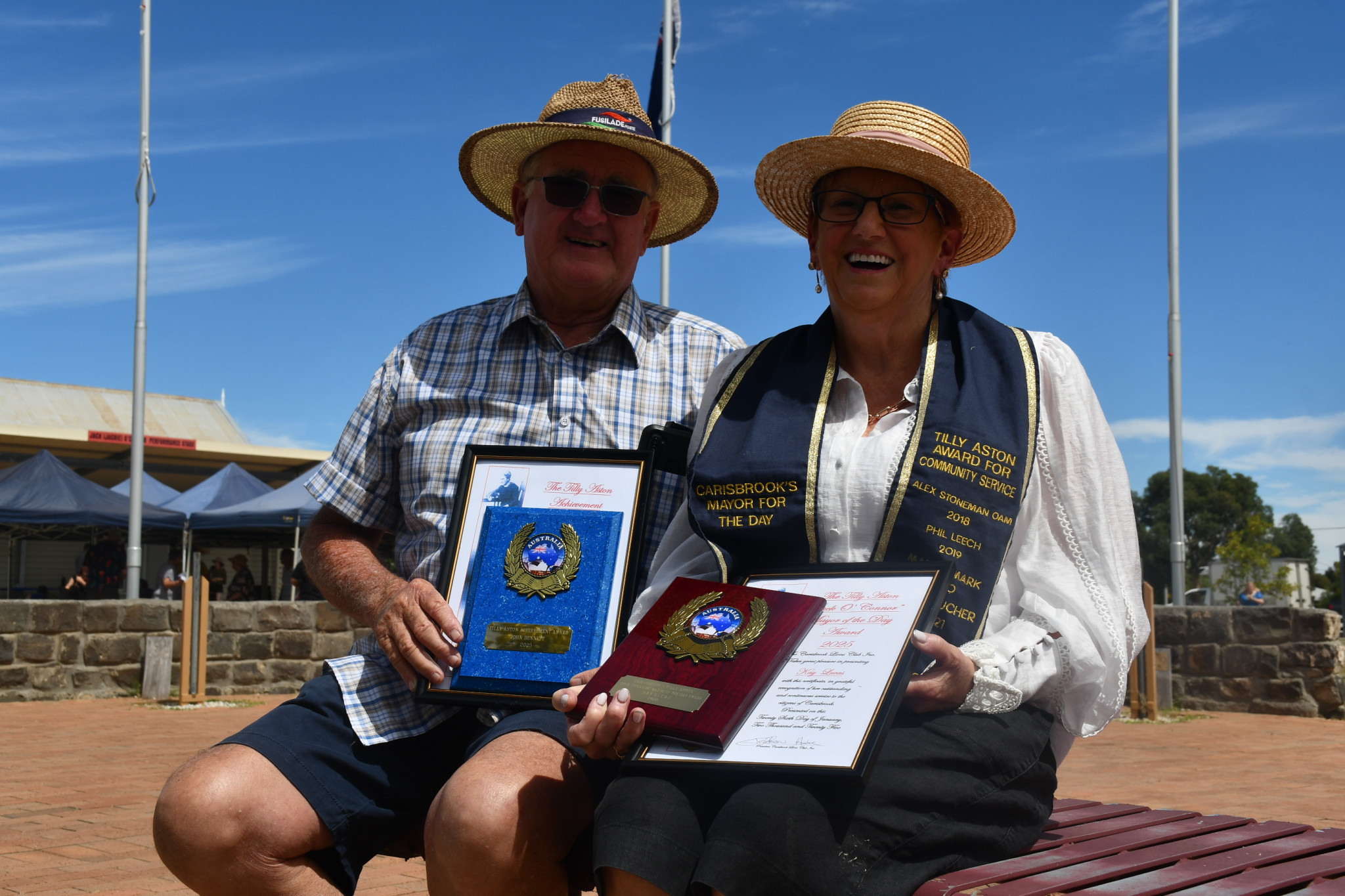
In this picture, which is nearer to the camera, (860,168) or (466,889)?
(466,889)

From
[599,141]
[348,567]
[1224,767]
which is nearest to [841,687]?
[348,567]

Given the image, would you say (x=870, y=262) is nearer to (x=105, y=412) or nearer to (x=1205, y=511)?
(x=105, y=412)

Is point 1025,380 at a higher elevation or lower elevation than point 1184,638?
higher

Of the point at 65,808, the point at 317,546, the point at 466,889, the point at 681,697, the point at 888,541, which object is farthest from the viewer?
the point at 65,808

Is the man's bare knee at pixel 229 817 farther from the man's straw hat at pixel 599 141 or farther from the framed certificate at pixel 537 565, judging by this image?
the man's straw hat at pixel 599 141

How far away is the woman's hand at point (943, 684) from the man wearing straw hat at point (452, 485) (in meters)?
0.59

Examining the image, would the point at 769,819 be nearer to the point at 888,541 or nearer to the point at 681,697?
the point at 681,697

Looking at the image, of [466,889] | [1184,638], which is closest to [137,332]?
[1184,638]

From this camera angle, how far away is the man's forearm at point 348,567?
2.53 metres

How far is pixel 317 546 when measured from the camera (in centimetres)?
280

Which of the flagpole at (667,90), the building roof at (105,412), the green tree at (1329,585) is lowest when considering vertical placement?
the green tree at (1329,585)

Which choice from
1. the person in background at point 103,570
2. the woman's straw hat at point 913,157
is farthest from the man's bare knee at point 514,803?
the person in background at point 103,570

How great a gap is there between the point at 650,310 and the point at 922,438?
99 centimetres

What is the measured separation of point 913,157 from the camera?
2309mm
